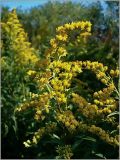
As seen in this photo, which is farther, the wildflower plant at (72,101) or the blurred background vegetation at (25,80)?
the blurred background vegetation at (25,80)

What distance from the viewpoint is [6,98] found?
4.89m

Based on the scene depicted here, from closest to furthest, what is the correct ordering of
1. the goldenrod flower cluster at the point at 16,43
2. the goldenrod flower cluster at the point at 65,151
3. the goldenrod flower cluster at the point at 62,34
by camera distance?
the goldenrod flower cluster at the point at 65,151
the goldenrod flower cluster at the point at 62,34
the goldenrod flower cluster at the point at 16,43

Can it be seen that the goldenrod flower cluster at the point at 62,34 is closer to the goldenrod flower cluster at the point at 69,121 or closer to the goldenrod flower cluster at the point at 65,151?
the goldenrod flower cluster at the point at 69,121

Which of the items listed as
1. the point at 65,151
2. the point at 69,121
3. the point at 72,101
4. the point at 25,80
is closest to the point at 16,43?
the point at 25,80

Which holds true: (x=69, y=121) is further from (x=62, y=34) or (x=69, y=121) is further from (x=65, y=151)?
(x=62, y=34)

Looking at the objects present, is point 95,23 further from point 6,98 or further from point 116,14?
point 6,98

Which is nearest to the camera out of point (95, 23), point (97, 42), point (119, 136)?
point (119, 136)

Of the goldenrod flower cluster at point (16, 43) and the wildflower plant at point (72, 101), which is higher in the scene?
the goldenrod flower cluster at point (16, 43)

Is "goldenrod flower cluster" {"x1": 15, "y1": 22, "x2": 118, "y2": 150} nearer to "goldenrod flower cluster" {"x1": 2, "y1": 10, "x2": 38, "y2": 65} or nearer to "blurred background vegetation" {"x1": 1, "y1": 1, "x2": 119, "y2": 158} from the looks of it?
"blurred background vegetation" {"x1": 1, "y1": 1, "x2": 119, "y2": 158}

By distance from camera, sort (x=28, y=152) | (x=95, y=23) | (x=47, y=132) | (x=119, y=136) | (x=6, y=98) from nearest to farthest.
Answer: (x=119, y=136) < (x=47, y=132) < (x=28, y=152) < (x=6, y=98) < (x=95, y=23)

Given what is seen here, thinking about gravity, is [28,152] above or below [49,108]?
below

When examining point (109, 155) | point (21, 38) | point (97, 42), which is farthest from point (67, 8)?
point (97, 42)

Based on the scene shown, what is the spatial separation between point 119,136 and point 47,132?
19.4 inches

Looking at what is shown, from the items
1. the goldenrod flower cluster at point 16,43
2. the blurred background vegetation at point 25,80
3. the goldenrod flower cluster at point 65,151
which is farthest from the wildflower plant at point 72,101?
the goldenrod flower cluster at point 16,43
